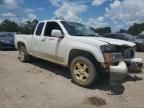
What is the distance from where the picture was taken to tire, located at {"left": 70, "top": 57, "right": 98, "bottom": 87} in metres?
6.65

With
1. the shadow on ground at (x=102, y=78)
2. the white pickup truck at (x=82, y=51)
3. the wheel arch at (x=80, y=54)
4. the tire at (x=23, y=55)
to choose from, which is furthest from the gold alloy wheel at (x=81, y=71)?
the tire at (x=23, y=55)

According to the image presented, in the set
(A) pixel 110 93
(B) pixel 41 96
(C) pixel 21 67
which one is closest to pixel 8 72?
(C) pixel 21 67

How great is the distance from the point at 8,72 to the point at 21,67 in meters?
1.02

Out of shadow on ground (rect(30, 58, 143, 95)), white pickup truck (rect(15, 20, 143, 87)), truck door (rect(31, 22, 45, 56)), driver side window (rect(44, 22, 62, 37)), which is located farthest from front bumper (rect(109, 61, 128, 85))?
truck door (rect(31, 22, 45, 56))

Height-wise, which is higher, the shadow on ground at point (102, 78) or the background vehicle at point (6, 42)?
the background vehicle at point (6, 42)

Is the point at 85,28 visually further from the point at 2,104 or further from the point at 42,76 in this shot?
the point at 2,104

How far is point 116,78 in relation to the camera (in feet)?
20.9

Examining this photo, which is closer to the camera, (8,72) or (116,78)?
(116,78)

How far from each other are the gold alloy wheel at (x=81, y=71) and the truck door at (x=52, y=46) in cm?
75

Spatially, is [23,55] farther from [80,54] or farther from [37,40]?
[80,54]

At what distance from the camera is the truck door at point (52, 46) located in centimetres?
772

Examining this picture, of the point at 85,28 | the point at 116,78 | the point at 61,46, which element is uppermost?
the point at 85,28

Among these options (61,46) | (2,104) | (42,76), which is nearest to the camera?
(2,104)

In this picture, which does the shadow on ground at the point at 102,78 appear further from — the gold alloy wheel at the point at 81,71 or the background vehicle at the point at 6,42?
the background vehicle at the point at 6,42
